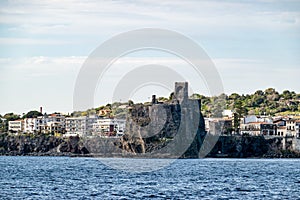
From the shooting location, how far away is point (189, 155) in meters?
153

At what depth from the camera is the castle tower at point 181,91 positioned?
156 metres

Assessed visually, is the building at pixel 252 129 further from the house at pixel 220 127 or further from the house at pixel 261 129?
the house at pixel 220 127

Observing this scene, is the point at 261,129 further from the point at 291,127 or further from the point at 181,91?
the point at 181,91

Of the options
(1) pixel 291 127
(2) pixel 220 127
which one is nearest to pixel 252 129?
(1) pixel 291 127

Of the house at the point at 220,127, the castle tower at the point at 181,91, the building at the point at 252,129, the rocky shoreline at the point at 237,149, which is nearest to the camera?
the castle tower at the point at 181,91

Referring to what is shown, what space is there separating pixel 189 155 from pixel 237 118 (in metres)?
42.4

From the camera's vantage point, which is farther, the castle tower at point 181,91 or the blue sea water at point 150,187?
the castle tower at point 181,91

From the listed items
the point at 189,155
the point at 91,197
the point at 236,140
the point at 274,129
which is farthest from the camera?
the point at 274,129

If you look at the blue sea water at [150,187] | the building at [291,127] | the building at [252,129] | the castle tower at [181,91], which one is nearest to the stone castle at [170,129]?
the castle tower at [181,91]

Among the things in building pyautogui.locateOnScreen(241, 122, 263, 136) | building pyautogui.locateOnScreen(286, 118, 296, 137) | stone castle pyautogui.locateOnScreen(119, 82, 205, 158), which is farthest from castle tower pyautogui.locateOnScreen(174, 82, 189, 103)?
building pyautogui.locateOnScreen(286, 118, 296, 137)

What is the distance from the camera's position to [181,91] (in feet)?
516

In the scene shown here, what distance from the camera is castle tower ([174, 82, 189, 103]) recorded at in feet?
513

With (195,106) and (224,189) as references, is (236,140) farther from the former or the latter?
(224,189)

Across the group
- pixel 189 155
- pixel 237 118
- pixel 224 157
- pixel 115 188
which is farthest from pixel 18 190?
pixel 237 118
